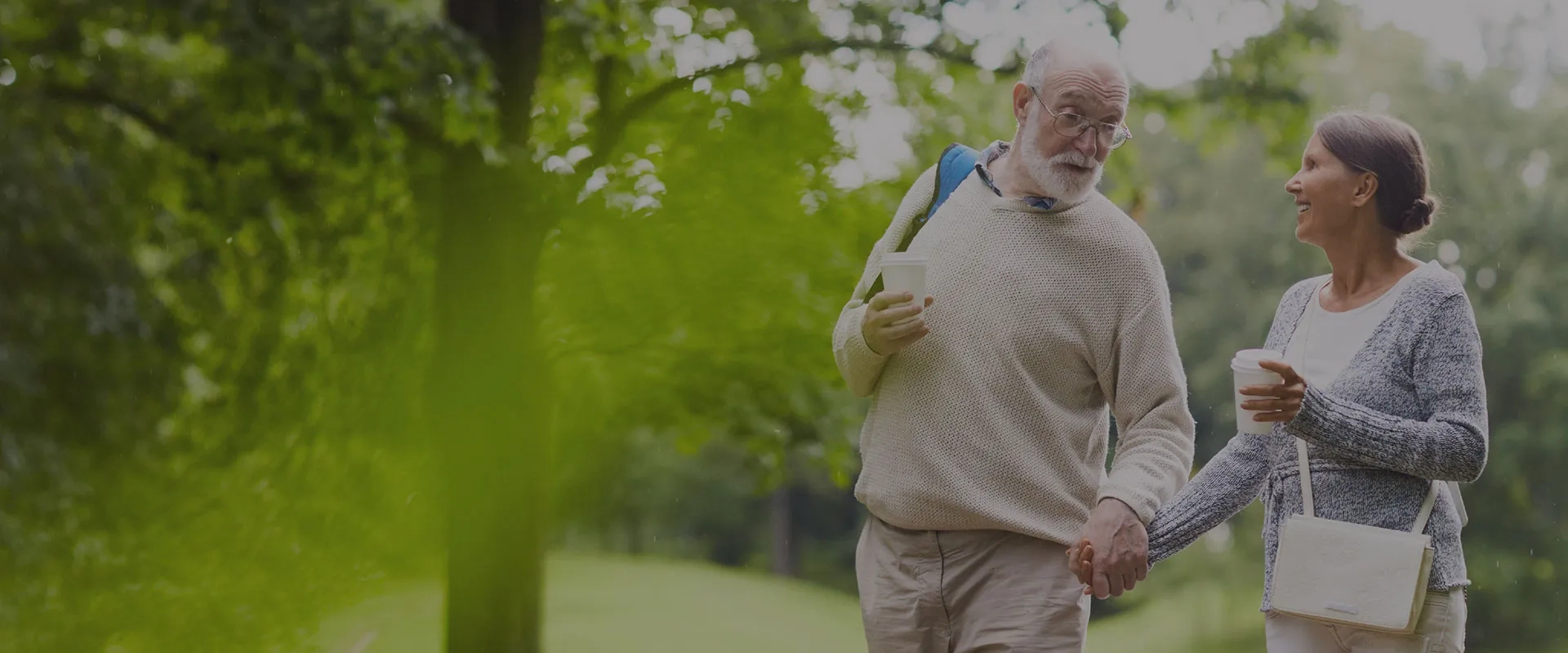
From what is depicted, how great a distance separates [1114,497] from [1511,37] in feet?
86.4

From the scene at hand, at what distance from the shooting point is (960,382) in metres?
2.45

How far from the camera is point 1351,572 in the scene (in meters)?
2.28

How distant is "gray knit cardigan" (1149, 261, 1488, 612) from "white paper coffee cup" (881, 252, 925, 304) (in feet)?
1.84

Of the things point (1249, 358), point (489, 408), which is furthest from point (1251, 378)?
point (489, 408)

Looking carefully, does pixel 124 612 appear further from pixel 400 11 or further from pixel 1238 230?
pixel 1238 230

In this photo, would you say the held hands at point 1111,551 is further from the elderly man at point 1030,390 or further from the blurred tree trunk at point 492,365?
the blurred tree trunk at point 492,365

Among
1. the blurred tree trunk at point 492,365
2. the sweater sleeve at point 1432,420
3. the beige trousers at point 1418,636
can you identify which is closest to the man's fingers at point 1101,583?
the beige trousers at point 1418,636

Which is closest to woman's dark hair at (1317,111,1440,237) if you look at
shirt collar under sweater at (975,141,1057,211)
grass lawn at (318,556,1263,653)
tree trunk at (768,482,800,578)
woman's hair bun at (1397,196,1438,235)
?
woman's hair bun at (1397,196,1438,235)

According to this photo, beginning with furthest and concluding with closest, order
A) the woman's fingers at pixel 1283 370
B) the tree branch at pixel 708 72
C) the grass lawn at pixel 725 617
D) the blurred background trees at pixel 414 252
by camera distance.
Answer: the grass lawn at pixel 725 617 → the tree branch at pixel 708 72 → the blurred background trees at pixel 414 252 → the woman's fingers at pixel 1283 370

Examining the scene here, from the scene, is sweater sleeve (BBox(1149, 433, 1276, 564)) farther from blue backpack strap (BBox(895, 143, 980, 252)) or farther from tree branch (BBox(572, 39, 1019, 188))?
tree branch (BBox(572, 39, 1019, 188))

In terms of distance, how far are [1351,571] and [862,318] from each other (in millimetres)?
850

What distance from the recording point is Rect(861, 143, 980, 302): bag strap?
8.56 feet

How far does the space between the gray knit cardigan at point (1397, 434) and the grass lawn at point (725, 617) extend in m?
13.4

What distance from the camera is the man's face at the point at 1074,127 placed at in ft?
7.84
